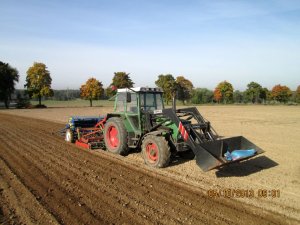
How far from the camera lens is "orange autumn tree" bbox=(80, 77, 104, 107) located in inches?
2603

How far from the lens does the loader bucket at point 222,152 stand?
22.1ft

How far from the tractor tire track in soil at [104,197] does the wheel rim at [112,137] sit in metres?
1.13

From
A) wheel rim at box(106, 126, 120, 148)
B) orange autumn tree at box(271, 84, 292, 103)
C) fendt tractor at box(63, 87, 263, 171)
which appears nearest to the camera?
fendt tractor at box(63, 87, 263, 171)

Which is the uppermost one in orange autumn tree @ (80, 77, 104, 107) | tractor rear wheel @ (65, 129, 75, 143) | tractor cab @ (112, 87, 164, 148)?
orange autumn tree @ (80, 77, 104, 107)

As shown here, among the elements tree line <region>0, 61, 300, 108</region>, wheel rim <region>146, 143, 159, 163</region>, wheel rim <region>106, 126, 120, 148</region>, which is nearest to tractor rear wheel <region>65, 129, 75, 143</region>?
wheel rim <region>106, 126, 120, 148</region>

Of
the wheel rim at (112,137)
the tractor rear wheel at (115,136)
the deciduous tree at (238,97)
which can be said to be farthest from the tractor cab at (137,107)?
the deciduous tree at (238,97)

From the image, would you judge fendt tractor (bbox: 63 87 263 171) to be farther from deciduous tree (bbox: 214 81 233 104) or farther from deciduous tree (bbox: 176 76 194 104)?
deciduous tree (bbox: 214 81 233 104)

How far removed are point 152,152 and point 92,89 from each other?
59.8 metres

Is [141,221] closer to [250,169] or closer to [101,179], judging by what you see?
[101,179]

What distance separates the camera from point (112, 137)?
33.6 ft

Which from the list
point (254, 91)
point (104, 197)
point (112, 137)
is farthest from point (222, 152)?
point (254, 91)

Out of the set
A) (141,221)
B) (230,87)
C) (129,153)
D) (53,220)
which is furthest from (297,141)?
(230,87)

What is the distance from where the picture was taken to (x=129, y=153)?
396 inches

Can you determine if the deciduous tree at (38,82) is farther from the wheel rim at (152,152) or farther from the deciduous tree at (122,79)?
the wheel rim at (152,152)
